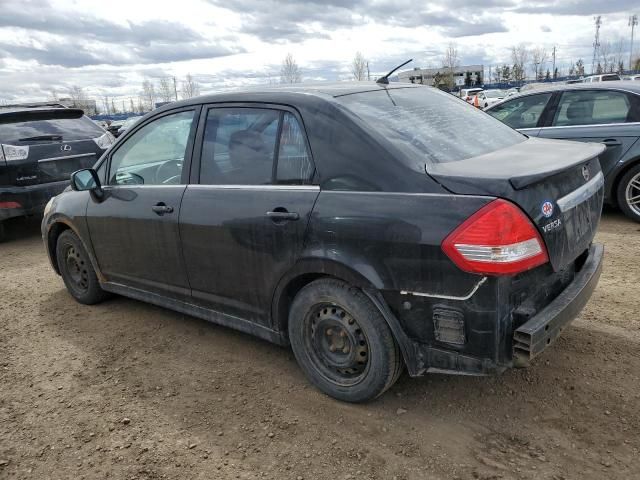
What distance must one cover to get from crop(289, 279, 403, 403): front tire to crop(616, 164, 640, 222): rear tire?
462 centimetres

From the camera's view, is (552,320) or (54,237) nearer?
(552,320)

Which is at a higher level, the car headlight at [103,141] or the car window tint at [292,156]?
the car window tint at [292,156]

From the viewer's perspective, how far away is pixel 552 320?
8.22 ft

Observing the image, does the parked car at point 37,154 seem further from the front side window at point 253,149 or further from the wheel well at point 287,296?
the wheel well at point 287,296

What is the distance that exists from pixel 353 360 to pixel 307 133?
1.25m

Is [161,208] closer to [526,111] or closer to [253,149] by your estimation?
[253,149]

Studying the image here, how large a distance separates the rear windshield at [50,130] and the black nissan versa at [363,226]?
12.5ft

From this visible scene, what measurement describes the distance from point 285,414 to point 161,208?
1589mm

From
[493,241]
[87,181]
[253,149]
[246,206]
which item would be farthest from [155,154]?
[493,241]

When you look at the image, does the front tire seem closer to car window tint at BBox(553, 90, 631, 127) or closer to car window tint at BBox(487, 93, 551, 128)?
car window tint at BBox(487, 93, 551, 128)

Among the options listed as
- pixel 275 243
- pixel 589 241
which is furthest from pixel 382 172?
pixel 589 241

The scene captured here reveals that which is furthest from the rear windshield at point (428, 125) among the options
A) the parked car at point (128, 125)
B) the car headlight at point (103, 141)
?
the car headlight at point (103, 141)

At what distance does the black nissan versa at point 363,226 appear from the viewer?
2.41 m

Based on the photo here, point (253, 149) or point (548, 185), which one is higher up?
point (253, 149)
